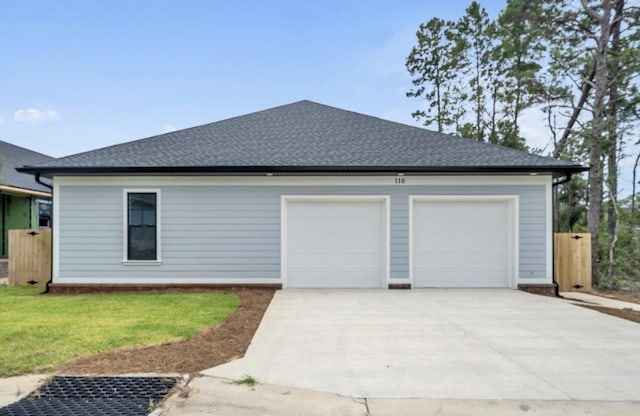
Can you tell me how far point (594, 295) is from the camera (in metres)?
8.27

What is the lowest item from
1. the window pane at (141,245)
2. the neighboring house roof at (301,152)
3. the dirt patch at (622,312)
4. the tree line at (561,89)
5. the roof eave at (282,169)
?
the dirt patch at (622,312)

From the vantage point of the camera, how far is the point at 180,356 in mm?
3631

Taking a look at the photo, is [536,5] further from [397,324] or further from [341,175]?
[397,324]

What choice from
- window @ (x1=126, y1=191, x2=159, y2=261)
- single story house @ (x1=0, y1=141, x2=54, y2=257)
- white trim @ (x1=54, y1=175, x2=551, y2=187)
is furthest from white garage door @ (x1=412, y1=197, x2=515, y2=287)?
single story house @ (x1=0, y1=141, x2=54, y2=257)

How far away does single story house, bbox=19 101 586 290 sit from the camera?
25.2 feet

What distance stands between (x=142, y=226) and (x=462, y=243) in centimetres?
745

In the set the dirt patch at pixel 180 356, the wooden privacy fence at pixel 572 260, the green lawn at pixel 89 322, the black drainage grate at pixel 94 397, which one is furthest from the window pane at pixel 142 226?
the wooden privacy fence at pixel 572 260

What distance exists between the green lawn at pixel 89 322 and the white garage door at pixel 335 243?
195cm

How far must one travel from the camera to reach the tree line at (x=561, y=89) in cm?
1129

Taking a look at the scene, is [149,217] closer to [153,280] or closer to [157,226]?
[157,226]

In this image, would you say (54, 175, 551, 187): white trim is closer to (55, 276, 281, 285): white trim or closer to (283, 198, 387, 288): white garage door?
(283, 198, 387, 288): white garage door

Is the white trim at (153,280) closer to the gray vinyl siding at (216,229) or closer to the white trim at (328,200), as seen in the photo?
the gray vinyl siding at (216,229)

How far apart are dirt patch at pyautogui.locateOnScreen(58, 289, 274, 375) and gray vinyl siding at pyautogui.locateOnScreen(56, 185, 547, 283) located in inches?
122

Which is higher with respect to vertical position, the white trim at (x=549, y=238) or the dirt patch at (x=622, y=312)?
the white trim at (x=549, y=238)
